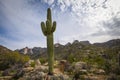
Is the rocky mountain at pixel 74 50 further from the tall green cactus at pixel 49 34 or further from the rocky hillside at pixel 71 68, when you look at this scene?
the tall green cactus at pixel 49 34

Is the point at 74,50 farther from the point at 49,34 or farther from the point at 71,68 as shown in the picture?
the point at 49,34

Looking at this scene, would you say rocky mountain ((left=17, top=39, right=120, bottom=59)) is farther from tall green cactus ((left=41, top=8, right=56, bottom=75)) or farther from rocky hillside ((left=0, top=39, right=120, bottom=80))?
tall green cactus ((left=41, top=8, right=56, bottom=75))

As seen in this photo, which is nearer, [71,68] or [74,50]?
[71,68]

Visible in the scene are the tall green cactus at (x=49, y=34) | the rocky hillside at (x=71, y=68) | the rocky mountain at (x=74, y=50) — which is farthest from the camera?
the rocky mountain at (x=74, y=50)

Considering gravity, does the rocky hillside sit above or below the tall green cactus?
below

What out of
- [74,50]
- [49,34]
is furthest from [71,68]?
[74,50]

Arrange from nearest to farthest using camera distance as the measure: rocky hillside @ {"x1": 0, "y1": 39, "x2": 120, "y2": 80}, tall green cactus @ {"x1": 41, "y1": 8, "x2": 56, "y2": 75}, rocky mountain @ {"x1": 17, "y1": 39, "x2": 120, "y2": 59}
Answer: tall green cactus @ {"x1": 41, "y1": 8, "x2": 56, "y2": 75} < rocky hillside @ {"x1": 0, "y1": 39, "x2": 120, "y2": 80} < rocky mountain @ {"x1": 17, "y1": 39, "x2": 120, "y2": 59}

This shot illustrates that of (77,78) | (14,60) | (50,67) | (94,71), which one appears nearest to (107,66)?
(94,71)

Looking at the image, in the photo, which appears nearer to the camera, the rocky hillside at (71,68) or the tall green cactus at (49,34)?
the tall green cactus at (49,34)

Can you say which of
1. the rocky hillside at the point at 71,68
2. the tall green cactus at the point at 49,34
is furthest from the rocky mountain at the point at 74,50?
Result: the tall green cactus at the point at 49,34

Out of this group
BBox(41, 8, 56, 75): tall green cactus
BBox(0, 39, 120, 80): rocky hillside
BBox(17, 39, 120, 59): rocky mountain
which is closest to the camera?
BBox(41, 8, 56, 75): tall green cactus

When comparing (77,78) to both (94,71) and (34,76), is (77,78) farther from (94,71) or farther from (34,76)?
(34,76)

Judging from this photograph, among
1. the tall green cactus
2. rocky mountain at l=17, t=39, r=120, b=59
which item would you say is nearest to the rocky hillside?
the tall green cactus

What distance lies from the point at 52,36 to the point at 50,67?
114 inches
